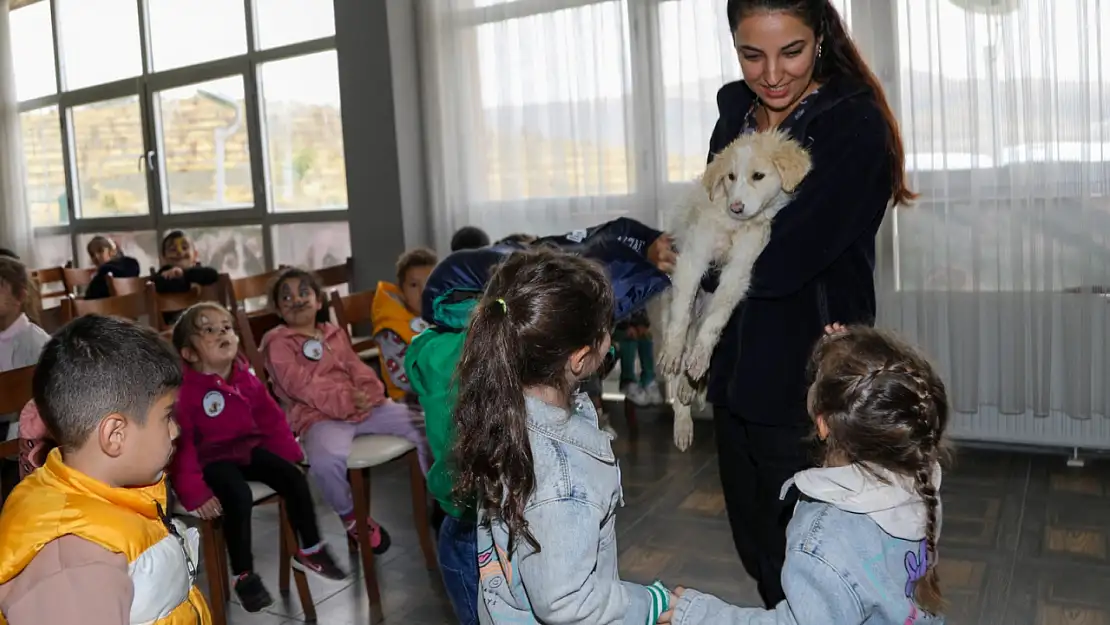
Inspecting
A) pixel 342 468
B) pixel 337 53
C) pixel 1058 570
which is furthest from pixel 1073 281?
pixel 337 53

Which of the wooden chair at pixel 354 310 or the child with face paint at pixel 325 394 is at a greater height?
the wooden chair at pixel 354 310

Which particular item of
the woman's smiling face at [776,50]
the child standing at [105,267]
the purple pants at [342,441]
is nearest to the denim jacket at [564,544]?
the woman's smiling face at [776,50]

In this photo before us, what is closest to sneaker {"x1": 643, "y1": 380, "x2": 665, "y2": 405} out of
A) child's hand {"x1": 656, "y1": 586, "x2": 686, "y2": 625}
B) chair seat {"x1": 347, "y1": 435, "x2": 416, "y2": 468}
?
chair seat {"x1": 347, "y1": 435, "x2": 416, "y2": 468}

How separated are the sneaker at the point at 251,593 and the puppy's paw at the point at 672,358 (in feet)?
5.05

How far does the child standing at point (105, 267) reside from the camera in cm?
498

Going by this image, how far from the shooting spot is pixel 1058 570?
8.65 ft

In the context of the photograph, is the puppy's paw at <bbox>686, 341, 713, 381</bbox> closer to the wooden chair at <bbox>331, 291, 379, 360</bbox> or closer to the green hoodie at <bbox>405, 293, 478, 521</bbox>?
the green hoodie at <bbox>405, 293, 478, 521</bbox>

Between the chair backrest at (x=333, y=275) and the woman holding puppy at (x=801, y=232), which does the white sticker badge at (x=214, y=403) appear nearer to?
the woman holding puppy at (x=801, y=232)

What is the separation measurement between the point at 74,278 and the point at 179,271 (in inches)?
37.4

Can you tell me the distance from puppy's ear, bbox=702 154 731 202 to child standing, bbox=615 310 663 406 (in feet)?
8.94

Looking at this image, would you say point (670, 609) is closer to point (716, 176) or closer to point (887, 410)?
point (887, 410)

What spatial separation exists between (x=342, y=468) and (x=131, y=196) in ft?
16.2

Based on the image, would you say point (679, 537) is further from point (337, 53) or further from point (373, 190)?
point (337, 53)

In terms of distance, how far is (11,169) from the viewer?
7.21 m
